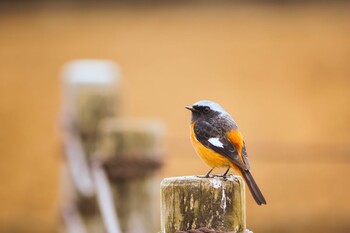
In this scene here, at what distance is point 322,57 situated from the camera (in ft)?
33.4

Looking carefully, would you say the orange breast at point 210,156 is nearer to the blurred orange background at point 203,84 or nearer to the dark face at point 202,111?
the dark face at point 202,111

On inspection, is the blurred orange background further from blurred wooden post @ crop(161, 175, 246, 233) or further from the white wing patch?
blurred wooden post @ crop(161, 175, 246, 233)

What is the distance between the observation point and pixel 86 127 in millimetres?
A: 4887

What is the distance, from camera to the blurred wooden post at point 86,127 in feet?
15.9

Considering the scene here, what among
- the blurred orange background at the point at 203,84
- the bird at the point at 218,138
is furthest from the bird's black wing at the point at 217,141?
the blurred orange background at the point at 203,84

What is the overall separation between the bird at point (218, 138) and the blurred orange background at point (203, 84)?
6.35 meters

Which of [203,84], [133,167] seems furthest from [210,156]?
[203,84]

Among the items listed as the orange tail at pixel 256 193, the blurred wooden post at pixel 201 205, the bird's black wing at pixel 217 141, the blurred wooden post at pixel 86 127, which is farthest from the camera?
the blurred wooden post at pixel 86 127

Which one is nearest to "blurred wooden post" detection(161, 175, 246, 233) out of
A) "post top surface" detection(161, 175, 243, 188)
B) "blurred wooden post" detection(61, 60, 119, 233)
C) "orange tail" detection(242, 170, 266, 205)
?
"post top surface" detection(161, 175, 243, 188)

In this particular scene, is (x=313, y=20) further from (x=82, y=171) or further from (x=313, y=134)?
(x=82, y=171)

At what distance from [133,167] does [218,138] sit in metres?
1.20

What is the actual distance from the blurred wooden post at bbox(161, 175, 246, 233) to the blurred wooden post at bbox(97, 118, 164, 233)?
1.78 m

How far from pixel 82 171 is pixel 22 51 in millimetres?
6225

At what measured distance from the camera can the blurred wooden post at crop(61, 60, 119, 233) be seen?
4.84m
